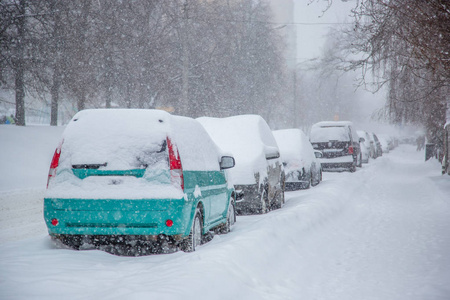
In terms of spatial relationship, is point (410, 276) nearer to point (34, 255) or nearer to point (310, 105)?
point (34, 255)

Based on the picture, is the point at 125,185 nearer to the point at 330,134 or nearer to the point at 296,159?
the point at 296,159

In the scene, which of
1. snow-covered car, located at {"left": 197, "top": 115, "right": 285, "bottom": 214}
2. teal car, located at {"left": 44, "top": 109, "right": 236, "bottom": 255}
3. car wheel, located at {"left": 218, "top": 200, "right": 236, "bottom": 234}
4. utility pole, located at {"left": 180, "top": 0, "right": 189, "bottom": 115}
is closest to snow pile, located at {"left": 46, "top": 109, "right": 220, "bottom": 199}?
teal car, located at {"left": 44, "top": 109, "right": 236, "bottom": 255}

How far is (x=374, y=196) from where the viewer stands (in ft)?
46.8

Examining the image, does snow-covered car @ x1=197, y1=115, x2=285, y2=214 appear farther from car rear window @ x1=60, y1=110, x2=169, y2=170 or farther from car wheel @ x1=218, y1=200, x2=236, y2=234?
car rear window @ x1=60, y1=110, x2=169, y2=170

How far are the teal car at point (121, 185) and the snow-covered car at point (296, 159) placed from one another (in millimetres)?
9048

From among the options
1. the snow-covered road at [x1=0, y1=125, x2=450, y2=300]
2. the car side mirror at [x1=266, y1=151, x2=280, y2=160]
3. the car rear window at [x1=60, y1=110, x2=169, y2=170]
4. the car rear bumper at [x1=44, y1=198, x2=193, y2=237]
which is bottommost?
the snow-covered road at [x1=0, y1=125, x2=450, y2=300]

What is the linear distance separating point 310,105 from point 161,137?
75.0 metres

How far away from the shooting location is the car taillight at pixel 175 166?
5.32 metres

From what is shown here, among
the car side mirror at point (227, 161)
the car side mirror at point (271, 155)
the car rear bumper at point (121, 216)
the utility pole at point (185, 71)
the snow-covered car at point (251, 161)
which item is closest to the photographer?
the car rear bumper at point (121, 216)

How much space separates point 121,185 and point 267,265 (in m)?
1.91

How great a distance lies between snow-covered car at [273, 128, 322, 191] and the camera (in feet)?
47.3

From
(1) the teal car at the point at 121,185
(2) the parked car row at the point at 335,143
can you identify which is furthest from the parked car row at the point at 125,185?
(2) the parked car row at the point at 335,143

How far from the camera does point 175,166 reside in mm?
5352

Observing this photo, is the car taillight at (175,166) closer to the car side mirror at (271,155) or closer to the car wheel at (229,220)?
the car wheel at (229,220)
